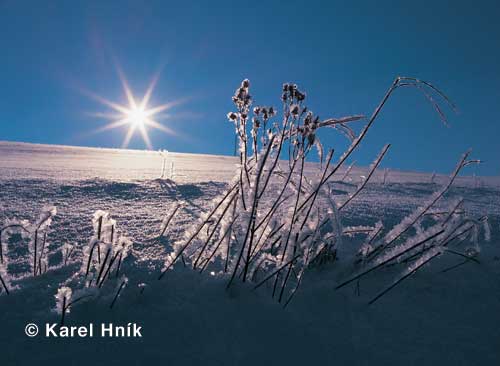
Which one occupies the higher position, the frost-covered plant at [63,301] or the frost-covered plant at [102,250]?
the frost-covered plant at [102,250]

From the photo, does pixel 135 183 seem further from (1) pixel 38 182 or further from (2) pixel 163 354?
(2) pixel 163 354

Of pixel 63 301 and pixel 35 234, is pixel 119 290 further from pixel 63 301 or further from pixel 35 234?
pixel 35 234

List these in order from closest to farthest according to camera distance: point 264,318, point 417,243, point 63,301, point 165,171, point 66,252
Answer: point 63,301, point 264,318, point 417,243, point 66,252, point 165,171

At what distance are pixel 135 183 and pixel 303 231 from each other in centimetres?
243

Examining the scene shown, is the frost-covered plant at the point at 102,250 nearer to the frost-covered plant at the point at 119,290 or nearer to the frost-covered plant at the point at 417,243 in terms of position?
the frost-covered plant at the point at 119,290

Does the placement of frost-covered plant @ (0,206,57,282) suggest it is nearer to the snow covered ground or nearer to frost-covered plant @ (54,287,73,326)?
the snow covered ground

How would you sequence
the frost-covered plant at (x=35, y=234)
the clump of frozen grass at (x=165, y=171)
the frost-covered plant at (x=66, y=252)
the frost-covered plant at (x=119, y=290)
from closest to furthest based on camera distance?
1. the frost-covered plant at (x=119, y=290)
2. the frost-covered plant at (x=35, y=234)
3. the frost-covered plant at (x=66, y=252)
4. the clump of frozen grass at (x=165, y=171)

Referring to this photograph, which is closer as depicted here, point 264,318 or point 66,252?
point 264,318

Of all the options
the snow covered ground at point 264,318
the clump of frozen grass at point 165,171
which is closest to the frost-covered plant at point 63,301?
the snow covered ground at point 264,318

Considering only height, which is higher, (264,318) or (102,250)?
(102,250)

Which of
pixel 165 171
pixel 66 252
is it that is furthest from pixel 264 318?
pixel 165 171

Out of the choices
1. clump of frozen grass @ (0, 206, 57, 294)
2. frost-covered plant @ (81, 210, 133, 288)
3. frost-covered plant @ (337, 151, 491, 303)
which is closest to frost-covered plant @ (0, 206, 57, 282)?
clump of frozen grass @ (0, 206, 57, 294)

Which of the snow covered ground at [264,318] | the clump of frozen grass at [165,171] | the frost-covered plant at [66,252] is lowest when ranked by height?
the snow covered ground at [264,318]

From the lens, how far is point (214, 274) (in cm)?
123
